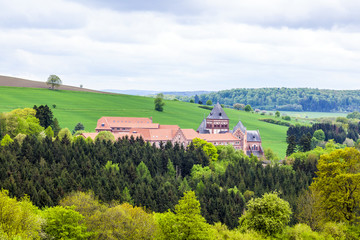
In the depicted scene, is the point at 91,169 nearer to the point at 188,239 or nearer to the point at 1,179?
the point at 1,179

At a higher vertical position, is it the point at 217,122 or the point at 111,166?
the point at 217,122

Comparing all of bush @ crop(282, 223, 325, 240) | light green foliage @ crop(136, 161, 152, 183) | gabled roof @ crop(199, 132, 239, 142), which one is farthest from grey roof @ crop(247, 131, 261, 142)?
bush @ crop(282, 223, 325, 240)

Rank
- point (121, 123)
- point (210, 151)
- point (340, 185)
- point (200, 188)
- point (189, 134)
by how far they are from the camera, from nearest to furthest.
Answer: point (340, 185) < point (200, 188) < point (210, 151) < point (189, 134) < point (121, 123)

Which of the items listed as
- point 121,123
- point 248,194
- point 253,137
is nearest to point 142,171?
point 248,194

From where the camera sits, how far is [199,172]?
394ft

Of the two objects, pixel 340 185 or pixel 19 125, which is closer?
pixel 340 185

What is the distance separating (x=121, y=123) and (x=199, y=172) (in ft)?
247

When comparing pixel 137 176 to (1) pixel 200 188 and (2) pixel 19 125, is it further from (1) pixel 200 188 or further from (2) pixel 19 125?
(2) pixel 19 125

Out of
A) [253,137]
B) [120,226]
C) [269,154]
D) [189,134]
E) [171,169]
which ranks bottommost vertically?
[269,154]

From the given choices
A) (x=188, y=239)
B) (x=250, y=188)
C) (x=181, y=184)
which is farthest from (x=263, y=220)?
(x=250, y=188)

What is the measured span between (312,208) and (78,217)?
123 ft

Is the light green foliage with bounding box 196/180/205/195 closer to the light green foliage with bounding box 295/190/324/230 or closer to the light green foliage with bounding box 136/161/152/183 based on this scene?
the light green foliage with bounding box 136/161/152/183

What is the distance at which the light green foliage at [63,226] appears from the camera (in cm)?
5441

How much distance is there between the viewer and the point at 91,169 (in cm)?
10431
